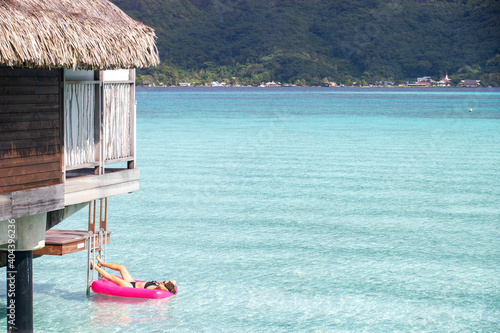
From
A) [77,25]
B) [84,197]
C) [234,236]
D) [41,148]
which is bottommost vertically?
[234,236]

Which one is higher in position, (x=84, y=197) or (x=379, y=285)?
(x=84, y=197)

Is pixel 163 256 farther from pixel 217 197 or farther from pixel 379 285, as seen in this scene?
pixel 217 197

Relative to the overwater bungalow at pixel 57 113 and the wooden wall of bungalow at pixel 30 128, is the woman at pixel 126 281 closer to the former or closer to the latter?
the overwater bungalow at pixel 57 113

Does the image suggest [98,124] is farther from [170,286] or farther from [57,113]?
[170,286]

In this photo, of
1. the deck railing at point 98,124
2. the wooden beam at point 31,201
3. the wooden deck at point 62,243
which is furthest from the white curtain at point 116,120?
the wooden deck at point 62,243

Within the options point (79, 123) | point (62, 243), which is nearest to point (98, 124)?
point (79, 123)

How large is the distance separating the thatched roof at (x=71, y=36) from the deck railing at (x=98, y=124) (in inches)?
23.1

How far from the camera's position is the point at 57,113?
7555mm

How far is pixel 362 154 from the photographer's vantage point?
33.5 meters

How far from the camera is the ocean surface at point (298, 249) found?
35.7ft

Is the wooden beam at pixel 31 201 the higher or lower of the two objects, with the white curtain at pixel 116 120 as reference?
lower

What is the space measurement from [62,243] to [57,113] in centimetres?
220

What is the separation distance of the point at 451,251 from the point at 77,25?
10.7m

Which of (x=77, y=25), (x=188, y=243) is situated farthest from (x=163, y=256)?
(x=77, y=25)
